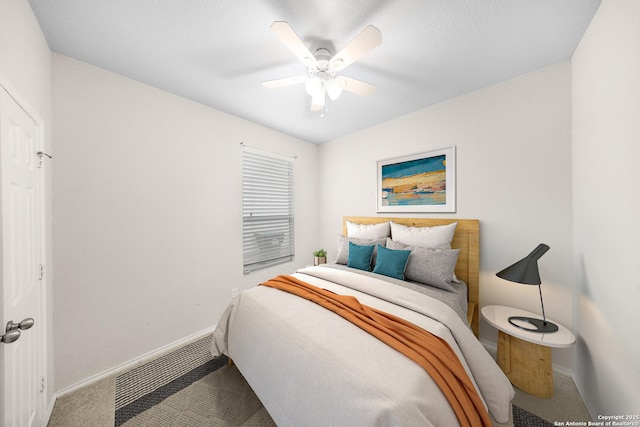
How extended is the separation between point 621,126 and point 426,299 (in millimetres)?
1382

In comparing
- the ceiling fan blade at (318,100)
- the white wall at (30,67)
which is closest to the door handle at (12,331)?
the white wall at (30,67)

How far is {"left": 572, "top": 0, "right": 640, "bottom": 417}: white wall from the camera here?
1035mm

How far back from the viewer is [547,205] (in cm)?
184

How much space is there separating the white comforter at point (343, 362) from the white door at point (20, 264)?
1.00m

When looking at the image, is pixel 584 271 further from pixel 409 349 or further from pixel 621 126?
pixel 409 349

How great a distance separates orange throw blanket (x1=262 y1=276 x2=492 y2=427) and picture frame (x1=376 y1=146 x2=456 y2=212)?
1.57m

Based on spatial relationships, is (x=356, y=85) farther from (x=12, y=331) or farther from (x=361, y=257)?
(x=12, y=331)

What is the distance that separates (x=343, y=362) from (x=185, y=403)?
1.33 meters

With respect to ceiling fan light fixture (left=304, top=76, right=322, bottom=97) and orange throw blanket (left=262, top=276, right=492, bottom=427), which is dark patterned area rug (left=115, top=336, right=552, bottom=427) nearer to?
orange throw blanket (left=262, top=276, right=492, bottom=427)

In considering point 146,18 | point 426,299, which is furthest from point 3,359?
point 426,299

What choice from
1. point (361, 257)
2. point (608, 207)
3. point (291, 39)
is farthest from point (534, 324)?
point (291, 39)

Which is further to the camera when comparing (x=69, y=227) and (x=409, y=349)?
(x=69, y=227)

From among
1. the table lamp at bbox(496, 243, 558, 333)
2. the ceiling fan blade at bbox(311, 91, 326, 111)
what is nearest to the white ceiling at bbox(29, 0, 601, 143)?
the ceiling fan blade at bbox(311, 91, 326, 111)

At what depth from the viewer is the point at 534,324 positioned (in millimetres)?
1668
